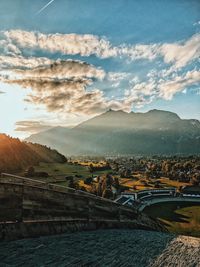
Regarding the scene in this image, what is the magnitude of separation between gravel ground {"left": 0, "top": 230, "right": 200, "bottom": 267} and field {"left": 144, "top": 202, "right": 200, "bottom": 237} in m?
52.7

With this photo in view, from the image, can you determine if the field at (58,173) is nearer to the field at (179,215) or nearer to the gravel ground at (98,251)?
the field at (179,215)

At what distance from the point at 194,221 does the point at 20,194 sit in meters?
70.7

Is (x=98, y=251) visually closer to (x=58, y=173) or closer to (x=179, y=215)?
(x=179, y=215)

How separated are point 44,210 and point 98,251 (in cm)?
166

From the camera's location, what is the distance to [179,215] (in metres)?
76.8

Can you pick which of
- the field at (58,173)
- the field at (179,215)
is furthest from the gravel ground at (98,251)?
the field at (58,173)

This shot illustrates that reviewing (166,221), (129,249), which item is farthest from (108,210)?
(166,221)

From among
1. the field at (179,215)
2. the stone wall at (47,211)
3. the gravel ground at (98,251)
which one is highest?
the stone wall at (47,211)

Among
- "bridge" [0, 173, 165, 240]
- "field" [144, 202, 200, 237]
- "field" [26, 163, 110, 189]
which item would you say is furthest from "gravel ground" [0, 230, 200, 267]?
"field" [26, 163, 110, 189]

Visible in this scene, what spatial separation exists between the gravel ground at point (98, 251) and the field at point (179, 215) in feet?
173

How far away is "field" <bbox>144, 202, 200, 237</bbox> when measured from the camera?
6096cm

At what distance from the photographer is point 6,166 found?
90375mm

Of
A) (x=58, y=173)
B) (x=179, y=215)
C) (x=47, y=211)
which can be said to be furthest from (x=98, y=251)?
(x=58, y=173)

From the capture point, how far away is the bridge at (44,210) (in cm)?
639
